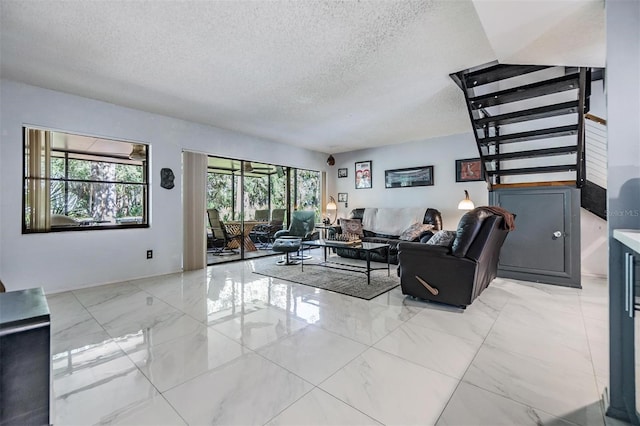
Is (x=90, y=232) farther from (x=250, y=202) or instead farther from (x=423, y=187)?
(x=423, y=187)

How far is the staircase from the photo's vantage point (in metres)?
2.93

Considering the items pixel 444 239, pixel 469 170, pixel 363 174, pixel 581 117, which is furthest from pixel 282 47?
pixel 363 174

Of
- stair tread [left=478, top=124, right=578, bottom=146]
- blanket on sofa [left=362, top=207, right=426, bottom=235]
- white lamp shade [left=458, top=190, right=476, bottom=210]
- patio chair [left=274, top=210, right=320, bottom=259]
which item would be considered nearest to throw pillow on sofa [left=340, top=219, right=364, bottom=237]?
blanket on sofa [left=362, top=207, right=426, bottom=235]

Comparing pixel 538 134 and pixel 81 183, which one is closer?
pixel 538 134

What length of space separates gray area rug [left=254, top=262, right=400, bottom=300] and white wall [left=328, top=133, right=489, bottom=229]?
178cm

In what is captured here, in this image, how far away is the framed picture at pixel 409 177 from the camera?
5785mm

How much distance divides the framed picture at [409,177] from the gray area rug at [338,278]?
200cm

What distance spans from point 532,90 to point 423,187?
3.00 metres

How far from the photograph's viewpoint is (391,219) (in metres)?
5.66

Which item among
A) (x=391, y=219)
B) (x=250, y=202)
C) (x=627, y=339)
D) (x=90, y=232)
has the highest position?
(x=250, y=202)

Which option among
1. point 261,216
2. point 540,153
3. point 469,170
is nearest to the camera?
point 540,153

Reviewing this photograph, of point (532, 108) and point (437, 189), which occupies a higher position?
point (532, 108)

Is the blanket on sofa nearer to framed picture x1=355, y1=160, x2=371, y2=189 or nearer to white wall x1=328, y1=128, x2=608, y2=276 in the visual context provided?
white wall x1=328, y1=128, x2=608, y2=276

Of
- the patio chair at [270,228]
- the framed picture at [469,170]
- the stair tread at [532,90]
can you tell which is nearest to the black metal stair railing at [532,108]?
the stair tread at [532,90]
